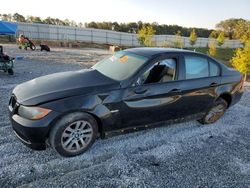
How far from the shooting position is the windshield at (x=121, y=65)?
4.05 metres

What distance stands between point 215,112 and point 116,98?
270 cm

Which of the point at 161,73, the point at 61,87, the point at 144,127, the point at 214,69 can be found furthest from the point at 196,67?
the point at 61,87

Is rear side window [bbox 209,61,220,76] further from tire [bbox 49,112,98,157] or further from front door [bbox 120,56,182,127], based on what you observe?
tire [bbox 49,112,98,157]

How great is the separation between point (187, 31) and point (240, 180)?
67171 millimetres

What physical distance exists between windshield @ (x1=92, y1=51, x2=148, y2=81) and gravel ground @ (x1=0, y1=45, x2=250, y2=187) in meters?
1.20

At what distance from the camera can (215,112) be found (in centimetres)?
530

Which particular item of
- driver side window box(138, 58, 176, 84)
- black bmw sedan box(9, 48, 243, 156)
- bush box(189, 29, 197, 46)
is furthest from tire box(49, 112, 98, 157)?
bush box(189, 29, 197, 46)

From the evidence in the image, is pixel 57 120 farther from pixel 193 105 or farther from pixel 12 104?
pixel 193 105

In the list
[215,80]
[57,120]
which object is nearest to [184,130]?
[215,80]

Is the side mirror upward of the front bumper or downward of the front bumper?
upward

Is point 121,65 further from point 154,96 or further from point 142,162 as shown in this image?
point 142,162

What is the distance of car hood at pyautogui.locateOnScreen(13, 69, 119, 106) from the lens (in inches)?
136

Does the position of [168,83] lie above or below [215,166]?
above

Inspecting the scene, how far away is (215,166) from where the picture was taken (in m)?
3.71
